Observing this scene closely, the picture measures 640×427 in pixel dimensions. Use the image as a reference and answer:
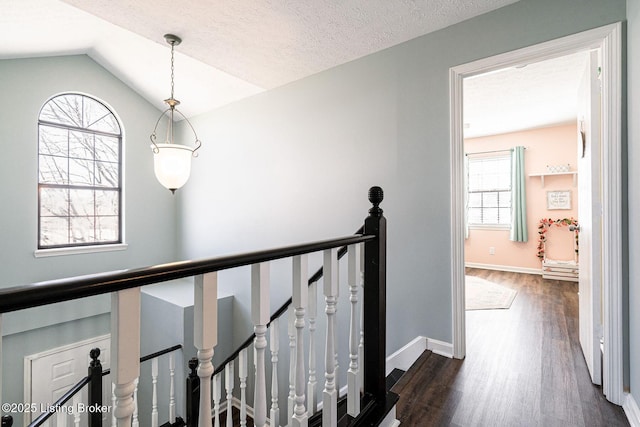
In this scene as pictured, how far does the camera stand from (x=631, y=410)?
1.57 meters

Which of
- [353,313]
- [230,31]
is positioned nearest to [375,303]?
[353,313]

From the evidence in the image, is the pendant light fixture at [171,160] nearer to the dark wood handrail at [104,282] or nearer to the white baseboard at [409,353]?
the dark wood handrail at [104,282]

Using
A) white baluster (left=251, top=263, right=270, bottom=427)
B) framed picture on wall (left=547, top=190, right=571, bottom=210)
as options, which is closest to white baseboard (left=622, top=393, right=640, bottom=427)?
white baluster (left=251, top=263, right=270, bottom=427)

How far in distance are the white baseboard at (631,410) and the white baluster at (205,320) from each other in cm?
198

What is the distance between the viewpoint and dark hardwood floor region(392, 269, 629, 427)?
1635 millimetres

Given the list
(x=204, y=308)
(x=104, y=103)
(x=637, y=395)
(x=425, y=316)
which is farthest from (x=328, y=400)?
(x=104, y=103)

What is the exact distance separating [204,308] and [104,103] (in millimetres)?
4862

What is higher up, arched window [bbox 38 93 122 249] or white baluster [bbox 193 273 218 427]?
A: arched window [bbox 38 93 122 249]

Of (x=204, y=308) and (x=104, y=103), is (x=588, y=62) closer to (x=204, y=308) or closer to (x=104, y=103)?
(x=204, y=308)

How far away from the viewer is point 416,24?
2371 mm

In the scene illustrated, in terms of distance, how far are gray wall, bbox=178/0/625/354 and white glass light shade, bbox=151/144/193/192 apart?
1.14 meters

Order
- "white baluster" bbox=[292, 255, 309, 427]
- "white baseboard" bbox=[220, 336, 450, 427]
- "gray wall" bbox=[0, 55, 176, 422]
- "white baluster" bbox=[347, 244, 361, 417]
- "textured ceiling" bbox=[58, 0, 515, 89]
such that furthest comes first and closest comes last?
1. "gray wall" bbox=[0, 55, 176, 422]
2. "white baseboard" bbox=[220, 336, 450, 427]
3. "textured ceiling" bbox=[58, 0, 515, 89]
4. "white baluster" bbox=[347, 244, 361, 417]
5. "white baluster" bbox=[292, 255, 309, 427]

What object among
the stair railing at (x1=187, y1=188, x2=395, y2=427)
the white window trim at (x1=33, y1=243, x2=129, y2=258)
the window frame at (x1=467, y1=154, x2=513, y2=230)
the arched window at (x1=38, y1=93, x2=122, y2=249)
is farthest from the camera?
the window frame at (x1=467, y1=154, x2=513, y2=230)

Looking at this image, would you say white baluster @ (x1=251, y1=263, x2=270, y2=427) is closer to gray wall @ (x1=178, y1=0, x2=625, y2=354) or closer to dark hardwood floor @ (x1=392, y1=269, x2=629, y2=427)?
dark hardwood floor @ (x1=392, y1=269, x2=629, y2=427)
